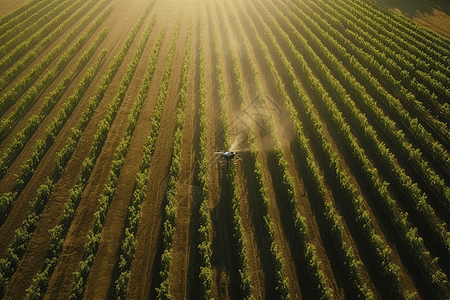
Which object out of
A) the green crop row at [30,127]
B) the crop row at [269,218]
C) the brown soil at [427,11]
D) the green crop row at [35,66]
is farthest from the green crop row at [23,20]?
the brown soil at [427,11]

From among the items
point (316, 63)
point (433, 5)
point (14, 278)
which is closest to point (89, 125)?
point (14, 278)

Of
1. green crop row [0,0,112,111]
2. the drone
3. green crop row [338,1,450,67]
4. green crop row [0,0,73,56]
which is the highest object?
green crop row [0,0,73,56]

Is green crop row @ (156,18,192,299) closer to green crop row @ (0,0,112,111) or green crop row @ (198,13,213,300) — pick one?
green crop row @ (198,13,213,300)

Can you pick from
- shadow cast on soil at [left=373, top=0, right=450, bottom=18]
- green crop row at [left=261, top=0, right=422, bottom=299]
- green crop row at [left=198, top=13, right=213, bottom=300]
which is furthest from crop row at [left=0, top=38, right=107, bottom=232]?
shadow cast on soil at [left=373, top=0, right=450, bottom=18]

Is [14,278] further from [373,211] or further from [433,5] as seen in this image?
[433,5]

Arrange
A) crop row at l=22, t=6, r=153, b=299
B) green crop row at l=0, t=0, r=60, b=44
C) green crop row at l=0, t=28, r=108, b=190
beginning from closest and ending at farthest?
crop row at l=22, t=6, r=153, b=299 → green crop row at l=0, t=28, r=108, b=190 → green crop row at l=0, t=0, r=60, b=44

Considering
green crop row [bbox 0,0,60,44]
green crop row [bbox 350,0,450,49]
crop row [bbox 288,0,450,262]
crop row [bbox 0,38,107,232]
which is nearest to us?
crop row [bbox 288,0,450,262]
